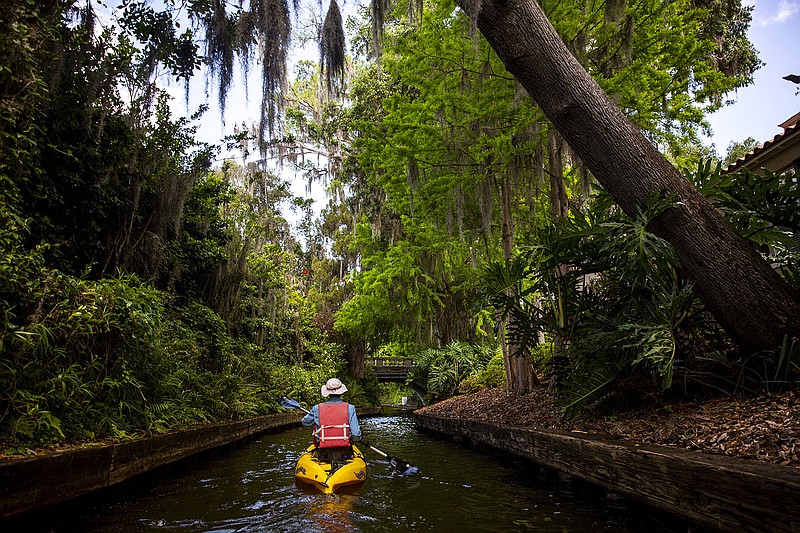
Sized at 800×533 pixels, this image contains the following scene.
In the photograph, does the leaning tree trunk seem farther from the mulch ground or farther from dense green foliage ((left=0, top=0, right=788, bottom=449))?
the mulch ground

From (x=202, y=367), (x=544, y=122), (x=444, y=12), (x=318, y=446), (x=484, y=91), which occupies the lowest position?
(x=318, y=446)

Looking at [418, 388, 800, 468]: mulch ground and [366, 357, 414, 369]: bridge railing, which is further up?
[366, 357, 414, 369]: bridge railing

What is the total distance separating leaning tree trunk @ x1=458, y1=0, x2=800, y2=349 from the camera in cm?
535

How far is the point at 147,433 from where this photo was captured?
686 cm

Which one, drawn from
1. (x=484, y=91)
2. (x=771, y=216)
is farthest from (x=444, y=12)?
(x=771, y=216)

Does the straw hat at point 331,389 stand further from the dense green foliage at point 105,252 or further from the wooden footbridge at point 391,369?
the wooden footbridge at point 391,369

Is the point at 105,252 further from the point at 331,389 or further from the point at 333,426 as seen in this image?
the point at 333,426

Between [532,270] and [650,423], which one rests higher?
[532,270]

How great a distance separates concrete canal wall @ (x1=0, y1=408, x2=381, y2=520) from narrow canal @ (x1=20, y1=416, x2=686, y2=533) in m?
0.17

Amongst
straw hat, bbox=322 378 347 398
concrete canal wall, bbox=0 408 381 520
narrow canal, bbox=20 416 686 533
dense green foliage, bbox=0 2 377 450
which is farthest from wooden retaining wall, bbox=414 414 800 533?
dense green foliage, bbox=0 2 377 450

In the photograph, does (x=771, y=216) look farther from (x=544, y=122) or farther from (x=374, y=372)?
(x=374, y=372)

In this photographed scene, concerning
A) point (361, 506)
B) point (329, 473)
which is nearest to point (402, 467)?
point (329, 473)

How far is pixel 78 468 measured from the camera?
4.89 m

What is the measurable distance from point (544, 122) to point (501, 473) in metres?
6.47
